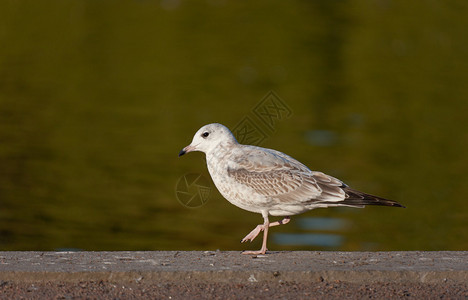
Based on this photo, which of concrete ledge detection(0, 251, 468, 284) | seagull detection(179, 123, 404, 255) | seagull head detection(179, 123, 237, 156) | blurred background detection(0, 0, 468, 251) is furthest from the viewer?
blurred background detection(0, 0, 468, 251)

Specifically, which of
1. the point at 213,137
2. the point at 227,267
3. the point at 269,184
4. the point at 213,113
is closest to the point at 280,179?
the point at 269,184

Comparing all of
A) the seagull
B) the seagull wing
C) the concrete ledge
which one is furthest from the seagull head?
the concrete ledge

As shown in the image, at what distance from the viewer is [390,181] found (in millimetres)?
16406

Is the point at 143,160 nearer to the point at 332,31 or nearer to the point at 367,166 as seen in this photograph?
the point at 367,166

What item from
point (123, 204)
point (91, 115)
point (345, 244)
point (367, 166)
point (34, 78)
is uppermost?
point (34, 78)

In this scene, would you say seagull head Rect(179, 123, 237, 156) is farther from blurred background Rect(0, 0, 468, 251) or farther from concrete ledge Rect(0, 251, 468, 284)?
blurred background Rect(0, 0, 468, 251)

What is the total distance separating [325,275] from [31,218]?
7.95 meters

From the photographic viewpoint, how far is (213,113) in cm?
2256

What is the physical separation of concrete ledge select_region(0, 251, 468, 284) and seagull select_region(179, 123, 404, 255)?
0.43 metres

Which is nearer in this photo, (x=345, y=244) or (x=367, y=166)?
(x=345, y=244)

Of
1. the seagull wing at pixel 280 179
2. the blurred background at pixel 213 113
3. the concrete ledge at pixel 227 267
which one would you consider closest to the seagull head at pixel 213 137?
the seagull wing at pixel 280 179

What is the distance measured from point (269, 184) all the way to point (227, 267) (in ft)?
3.18

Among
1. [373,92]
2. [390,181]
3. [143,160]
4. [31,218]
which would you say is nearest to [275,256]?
[31,218]

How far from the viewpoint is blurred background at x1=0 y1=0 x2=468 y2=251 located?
13758 millimetres
